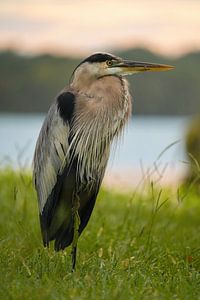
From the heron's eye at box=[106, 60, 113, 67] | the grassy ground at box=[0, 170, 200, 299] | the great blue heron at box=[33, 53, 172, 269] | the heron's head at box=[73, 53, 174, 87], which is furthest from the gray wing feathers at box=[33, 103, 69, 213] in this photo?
the heron's eye at box=[106, 60, 113, 67]

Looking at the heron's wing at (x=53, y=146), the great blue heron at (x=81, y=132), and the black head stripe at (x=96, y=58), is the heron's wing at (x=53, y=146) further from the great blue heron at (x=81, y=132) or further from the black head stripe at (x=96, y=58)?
the black head stripe at (x=96, y=58)

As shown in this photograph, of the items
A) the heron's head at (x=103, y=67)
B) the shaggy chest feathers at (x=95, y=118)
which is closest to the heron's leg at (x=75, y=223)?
the shaggy chest feathers at (x=95, y=118)

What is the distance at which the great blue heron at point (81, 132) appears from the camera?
4719 millimetres

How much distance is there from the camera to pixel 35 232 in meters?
6.01

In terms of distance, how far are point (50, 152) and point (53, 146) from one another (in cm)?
7

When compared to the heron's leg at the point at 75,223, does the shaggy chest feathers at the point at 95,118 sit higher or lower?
higher

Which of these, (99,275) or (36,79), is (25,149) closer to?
(99,275)

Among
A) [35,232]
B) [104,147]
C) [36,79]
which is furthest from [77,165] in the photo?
[36,79]

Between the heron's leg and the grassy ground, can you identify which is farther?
the heron's leg

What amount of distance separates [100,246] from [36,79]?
42.1 meters

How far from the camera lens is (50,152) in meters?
4.88

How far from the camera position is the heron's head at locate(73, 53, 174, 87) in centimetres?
472

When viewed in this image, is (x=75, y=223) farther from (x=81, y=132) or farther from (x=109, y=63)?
(x=109, y=63)

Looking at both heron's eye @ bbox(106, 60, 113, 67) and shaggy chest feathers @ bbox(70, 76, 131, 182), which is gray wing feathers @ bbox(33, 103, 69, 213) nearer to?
shaggy chest feathers @ bbox(70, 76, 131, 182)
